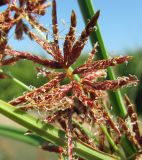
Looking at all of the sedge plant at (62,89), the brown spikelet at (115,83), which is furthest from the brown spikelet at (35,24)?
the brown spikelet at (115,83)

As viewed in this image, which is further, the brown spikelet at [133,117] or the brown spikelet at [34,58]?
the brown spikelet at [133,117]

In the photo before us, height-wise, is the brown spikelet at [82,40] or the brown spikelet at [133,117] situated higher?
the brown spikelet at [82,40]

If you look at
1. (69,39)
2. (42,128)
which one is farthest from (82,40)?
(42,128)

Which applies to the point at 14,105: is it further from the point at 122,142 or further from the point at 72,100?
the point at 122,142

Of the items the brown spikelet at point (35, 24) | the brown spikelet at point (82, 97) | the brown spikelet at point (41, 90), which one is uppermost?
the brown spikelet at point (35, 24)

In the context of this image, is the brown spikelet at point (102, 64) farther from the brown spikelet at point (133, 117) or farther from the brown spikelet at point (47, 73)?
the brown spikelet at point (133, 117)

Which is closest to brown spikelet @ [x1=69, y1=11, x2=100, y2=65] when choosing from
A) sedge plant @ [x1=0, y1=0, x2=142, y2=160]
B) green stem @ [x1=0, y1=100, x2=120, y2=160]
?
sedge plant @ [x1=0, y1=0, x2=142, y2=160]

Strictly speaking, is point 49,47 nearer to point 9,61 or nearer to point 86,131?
point 9,61

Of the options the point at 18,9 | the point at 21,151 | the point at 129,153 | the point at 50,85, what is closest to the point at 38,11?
the point at 18,9
